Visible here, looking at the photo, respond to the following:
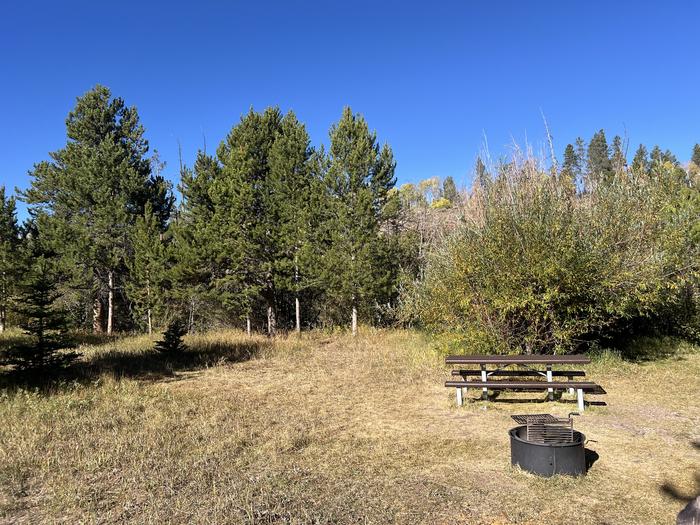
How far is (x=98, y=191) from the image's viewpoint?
20422 mm

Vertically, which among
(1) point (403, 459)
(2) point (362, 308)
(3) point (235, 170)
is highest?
(3) point (235, 170)

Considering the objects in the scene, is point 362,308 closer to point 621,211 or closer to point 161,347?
point 161,347

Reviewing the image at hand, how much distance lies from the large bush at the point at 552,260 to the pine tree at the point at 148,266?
11748 mm

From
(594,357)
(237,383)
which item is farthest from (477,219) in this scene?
(237,383)

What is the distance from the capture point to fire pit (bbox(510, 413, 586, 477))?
464cm

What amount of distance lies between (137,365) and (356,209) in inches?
361

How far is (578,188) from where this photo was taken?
13.2 m

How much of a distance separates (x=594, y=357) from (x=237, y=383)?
330 inches

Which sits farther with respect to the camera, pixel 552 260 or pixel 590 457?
pixel 552 260

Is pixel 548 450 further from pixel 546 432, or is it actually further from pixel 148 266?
pixel 148 266

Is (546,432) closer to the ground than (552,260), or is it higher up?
closer to the ground

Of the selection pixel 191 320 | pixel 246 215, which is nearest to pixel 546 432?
pixel 246 215

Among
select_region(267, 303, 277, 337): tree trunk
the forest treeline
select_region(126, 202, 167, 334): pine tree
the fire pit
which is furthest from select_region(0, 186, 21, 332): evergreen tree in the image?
the fire pit

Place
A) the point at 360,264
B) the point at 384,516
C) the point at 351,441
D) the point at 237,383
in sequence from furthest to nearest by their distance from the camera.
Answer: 1. the point at 360,264
2. the point at 237,383
3. the point at 351,441
4. the point at 384,516
